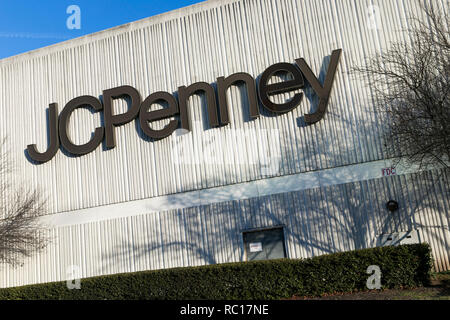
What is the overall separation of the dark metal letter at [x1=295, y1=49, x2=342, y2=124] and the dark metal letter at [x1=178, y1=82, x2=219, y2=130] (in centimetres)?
365

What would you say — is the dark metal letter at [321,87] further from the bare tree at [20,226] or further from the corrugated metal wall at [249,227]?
the bare tree at [20,226]

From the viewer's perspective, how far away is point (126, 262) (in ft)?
60.5

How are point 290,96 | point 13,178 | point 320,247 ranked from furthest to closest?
point 13,178, point 290,96, point 320,247

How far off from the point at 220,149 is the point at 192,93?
8.62 feet

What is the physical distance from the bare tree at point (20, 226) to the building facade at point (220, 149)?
1.51ft

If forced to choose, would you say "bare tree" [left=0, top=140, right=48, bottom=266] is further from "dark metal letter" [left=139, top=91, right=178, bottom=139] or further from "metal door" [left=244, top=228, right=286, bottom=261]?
"metal door" [left=244, top=228, right=286, bottom=261]

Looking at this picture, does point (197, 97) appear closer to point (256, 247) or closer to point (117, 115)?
point (117, 115)

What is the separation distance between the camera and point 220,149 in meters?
18.2

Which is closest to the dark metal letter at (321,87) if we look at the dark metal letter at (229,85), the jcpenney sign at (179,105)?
the jcpenney sign at (179,105)

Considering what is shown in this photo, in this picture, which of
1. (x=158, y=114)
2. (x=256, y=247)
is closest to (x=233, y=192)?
(x=256, y=247)
